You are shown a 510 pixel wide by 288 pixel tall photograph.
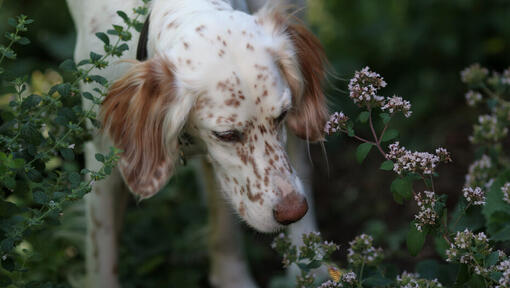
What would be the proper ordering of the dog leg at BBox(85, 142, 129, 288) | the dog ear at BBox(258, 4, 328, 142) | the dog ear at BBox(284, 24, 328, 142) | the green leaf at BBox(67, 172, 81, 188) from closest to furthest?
the green leaf at BBox(67, 172, 81, 188), the dog ear at BBox(258, 4, 328, 142), the dog ear at BBox(284, 24, 328, 142), the dog leg at BBox(85, 142, 129, 288)

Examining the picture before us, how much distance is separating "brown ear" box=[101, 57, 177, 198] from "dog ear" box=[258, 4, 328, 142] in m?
0.37

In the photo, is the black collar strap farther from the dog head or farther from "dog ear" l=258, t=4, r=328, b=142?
"dog ear" l=258, t=4, r=328, b=142

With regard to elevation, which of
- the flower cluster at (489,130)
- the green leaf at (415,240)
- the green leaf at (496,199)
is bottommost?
the green leaf at (415,240)

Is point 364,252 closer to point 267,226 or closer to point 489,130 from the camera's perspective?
point 267,226

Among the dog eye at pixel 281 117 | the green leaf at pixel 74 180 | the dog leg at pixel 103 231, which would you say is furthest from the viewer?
the dog leg at pixel 103 231

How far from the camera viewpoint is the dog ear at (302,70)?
6.40 ft

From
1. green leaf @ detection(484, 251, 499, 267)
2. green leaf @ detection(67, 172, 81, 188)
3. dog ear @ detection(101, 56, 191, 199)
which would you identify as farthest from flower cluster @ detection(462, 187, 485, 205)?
green leaf @ detection(67, 172, 81, 188)

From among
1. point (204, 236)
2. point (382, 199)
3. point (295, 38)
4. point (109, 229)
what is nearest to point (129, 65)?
point (295, 38)

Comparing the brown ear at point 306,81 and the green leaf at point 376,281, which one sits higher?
the brown ear at point 306,81

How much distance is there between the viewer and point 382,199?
3.21 metres

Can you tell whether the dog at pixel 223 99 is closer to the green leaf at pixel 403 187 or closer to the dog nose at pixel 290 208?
the dog nose at pixel 290 208

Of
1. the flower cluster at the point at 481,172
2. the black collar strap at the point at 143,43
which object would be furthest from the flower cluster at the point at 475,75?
the black collar strap at the point at 143,43

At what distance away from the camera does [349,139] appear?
12.3ft

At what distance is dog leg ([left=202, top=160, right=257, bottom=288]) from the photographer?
2.74 meters
